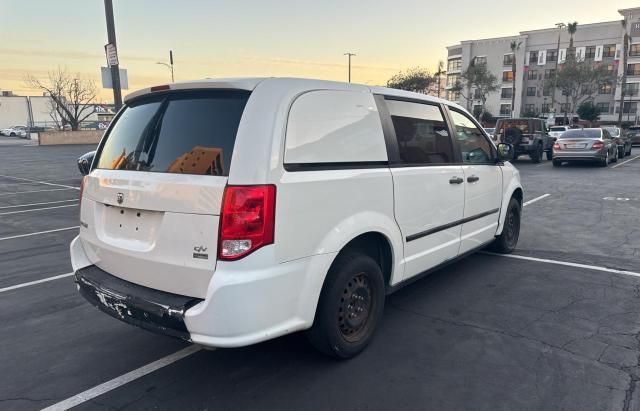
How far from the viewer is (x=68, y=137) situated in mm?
40031

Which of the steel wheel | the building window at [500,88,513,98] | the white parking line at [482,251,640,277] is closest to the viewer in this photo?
the steel wheel

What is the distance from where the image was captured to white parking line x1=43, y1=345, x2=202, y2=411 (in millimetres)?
2801

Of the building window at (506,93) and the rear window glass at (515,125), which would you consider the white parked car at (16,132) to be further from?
the building window at (506,93)

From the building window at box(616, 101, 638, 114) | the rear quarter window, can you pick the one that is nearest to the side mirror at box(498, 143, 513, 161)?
the rear quarter window

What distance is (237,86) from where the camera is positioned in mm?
2811

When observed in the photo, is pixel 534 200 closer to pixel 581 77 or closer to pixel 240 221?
pixel 240 221

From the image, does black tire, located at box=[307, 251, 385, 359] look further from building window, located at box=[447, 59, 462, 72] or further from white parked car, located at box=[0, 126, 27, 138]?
building window, located at box=[447, 59, 462, 72]

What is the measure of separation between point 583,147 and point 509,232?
14406mm

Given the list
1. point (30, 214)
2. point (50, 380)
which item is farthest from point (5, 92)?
point (50, 380)

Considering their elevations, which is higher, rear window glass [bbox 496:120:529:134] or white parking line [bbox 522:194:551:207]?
rear window glass [bbox 496:120:529:134]

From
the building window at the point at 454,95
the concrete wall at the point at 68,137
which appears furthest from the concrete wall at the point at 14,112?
the building window at the point at 454,95

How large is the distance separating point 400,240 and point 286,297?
126cm

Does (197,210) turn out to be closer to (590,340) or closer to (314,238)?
(314,238)

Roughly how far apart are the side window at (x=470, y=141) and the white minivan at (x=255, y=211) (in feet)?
2.93
